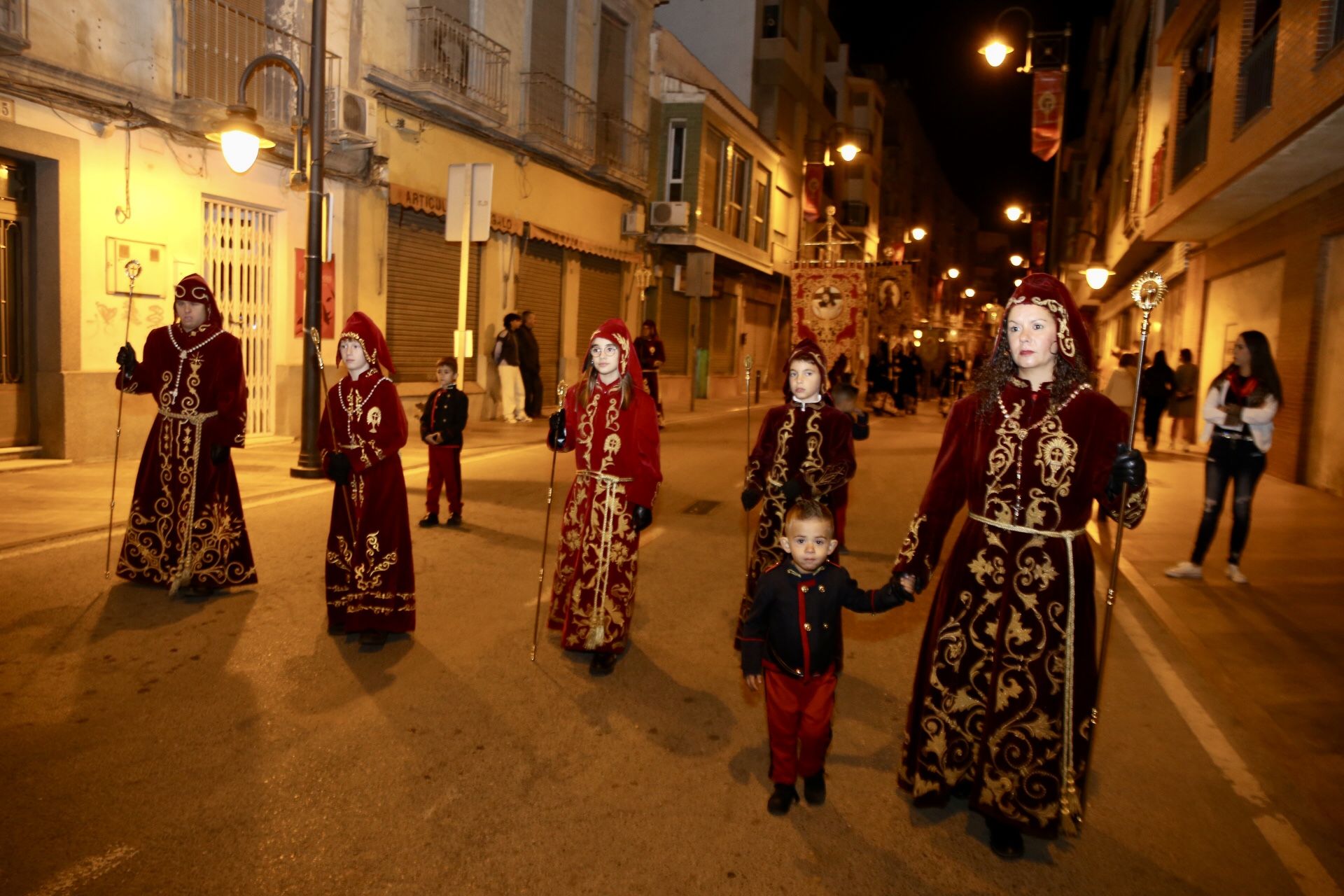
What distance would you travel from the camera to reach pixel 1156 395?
17203mm

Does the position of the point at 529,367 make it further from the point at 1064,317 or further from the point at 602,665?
the point at 1064,317

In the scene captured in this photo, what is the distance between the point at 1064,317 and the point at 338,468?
3608 millimetres

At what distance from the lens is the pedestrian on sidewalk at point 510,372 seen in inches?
707

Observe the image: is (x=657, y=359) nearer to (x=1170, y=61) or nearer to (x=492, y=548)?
(x=492, y=548)

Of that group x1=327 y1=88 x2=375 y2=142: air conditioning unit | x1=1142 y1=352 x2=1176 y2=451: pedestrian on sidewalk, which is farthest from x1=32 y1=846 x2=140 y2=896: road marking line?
x1=1142 y1=352 x2=1176 y2=451: pedestrian on sidewalk

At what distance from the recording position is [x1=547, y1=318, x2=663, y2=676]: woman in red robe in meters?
5.11

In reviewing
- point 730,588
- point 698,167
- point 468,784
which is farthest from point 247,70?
point 698,167

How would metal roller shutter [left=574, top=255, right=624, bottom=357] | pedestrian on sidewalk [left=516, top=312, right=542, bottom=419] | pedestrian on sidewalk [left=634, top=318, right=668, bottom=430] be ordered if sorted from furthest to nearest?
metal roller shutter [left=574, top=255, right=624, bottom=357] → pedestrian on sidewalk [left=516, top=312, right=542, bottom=419] → pedestrian on sidewalk [left=634, top=318, right=668, bottom=430]

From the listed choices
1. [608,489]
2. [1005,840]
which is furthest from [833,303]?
[1005,840]

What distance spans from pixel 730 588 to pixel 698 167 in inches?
821

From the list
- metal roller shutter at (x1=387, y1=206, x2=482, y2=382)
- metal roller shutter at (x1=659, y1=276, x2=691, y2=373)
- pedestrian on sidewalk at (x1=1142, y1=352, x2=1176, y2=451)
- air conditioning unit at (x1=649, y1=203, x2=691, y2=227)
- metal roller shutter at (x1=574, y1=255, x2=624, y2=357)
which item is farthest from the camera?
metal roller shutter at (x1=659, y1=276, x2=691, y2=373)

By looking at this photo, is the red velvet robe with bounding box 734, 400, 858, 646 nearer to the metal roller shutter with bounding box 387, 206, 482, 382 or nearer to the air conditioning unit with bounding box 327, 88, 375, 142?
the air conditioning unit with bounding box 327, 88, 375, 142

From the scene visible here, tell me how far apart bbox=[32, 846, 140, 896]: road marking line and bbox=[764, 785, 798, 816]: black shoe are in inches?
84.8

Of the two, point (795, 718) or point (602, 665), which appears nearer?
point (795, 718)
